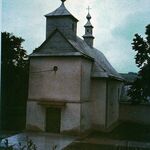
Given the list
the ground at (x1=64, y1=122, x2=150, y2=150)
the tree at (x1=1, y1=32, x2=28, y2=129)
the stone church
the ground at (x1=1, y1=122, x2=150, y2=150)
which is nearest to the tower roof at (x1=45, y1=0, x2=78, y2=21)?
the stone church

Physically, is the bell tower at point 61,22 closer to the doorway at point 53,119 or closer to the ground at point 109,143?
the doorway at point 53,119

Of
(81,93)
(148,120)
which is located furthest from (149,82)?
(148,120)

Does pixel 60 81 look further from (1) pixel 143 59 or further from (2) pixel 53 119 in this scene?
(1) pixel 143 59

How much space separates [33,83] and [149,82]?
725 cm

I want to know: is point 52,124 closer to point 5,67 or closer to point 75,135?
point 75,135

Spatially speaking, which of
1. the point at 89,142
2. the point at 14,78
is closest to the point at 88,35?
the point at 14,78

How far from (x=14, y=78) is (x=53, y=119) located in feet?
12.2

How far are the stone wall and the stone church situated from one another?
8237 mm

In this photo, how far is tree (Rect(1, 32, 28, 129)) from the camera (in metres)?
19.9

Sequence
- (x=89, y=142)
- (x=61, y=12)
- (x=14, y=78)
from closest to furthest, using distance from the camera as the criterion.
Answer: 1. (x=89, y=142)
2. (x=14, y=78)
3. (x=61, y=12)

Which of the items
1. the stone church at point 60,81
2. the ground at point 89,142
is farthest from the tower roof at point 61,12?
the ground at point 89,142

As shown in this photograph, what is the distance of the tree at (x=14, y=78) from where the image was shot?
19906 millimetres

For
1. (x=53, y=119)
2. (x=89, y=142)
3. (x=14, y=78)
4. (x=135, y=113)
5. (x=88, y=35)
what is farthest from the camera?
(x=135, y=113)

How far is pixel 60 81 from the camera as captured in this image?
1961 centimetres
